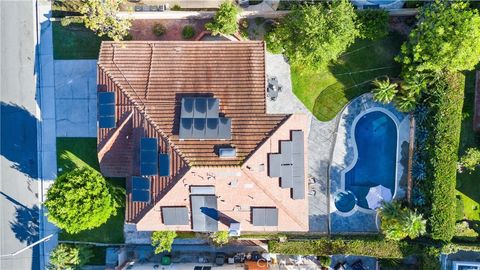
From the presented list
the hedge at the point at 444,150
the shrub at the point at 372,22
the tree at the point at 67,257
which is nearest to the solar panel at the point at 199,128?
the shrub at the point at 372,22

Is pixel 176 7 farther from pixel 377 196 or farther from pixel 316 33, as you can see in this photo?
pixel 377 196

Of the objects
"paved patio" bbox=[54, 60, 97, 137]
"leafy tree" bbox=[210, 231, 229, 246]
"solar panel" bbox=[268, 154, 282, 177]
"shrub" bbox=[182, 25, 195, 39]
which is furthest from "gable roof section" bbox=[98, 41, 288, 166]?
"leafy tree" bbox=[210, 231, 229, 246]

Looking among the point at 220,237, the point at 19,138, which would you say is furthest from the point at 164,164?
the point at 19,138

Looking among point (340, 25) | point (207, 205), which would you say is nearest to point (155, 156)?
point (207, 205)

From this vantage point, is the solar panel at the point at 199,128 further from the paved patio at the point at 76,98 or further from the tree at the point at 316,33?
the paved patio at the point at 76,98

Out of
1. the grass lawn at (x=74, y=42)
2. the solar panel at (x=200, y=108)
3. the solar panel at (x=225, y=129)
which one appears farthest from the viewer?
the grass lawn at (x=74, y=42)

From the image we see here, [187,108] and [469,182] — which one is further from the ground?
[187,108]

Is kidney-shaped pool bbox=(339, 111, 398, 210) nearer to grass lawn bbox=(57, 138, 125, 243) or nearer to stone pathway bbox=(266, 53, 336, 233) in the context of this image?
stone pathway bbox=(266, 53, 336, 233)
